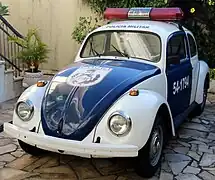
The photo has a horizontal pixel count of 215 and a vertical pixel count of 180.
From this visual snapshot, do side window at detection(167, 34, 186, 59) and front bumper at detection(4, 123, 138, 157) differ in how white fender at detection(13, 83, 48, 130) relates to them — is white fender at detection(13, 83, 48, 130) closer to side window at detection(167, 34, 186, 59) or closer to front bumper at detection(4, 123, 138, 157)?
front bumper at detection(4, 123, 138, 157)

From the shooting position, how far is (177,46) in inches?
191

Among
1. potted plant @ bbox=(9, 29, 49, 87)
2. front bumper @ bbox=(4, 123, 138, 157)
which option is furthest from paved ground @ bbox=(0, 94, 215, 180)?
potted plant @ bbox=(9, 29, 49, 87)

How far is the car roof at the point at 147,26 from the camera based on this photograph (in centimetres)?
455

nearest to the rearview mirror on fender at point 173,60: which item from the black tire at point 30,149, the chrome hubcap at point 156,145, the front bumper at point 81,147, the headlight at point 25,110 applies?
the chrome hubcap at point 156,145

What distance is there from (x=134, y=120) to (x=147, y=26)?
1851 millimetres

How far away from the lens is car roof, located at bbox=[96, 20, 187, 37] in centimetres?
455

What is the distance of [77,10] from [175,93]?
17.1ft

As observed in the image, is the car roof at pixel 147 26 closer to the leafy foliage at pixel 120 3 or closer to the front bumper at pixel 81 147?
the front bumper at pixel 81 147

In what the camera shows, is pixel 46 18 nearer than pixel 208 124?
No

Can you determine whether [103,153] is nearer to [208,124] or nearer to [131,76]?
[131,76]

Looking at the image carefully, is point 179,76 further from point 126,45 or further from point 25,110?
point 25,110

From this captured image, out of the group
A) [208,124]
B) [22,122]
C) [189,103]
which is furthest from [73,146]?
[208,124]

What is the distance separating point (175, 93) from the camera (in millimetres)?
4500

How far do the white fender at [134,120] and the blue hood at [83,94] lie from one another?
3.4 inches
